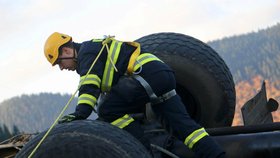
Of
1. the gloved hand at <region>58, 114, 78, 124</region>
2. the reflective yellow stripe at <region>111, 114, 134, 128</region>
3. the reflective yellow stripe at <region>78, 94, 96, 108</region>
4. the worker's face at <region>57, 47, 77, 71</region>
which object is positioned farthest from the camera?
the worker's face at <region>57, 47, 77, 71</region>

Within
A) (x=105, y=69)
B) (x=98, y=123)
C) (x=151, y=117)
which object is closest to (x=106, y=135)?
(x=98, y=123)

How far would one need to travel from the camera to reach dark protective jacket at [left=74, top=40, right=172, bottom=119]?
136 inches

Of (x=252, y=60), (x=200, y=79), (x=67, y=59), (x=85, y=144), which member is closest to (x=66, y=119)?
(x=85, y=144)

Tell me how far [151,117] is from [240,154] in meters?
1.24

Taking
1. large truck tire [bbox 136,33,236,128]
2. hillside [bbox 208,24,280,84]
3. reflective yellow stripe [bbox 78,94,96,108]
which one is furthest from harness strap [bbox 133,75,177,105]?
hillside [bbox 208,24,280,84]

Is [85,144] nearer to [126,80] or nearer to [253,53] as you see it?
[126,80]

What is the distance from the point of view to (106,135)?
2.81m

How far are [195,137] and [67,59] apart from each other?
1096 millimetres

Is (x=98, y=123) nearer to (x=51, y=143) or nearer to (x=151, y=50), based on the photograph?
(x=51, y=143)

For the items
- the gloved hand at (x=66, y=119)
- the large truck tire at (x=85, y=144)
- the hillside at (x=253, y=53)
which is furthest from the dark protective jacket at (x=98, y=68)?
the hillside at (x=253, y=53)

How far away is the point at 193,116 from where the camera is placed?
4.77m

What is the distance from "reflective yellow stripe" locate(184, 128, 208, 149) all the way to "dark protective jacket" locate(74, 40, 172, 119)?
52 cm

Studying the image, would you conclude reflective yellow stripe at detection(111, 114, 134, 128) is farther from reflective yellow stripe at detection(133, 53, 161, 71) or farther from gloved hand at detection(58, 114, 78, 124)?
gloved hand at detection(58, 114, 78, 124)

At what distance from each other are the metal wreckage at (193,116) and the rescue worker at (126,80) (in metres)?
0.18
